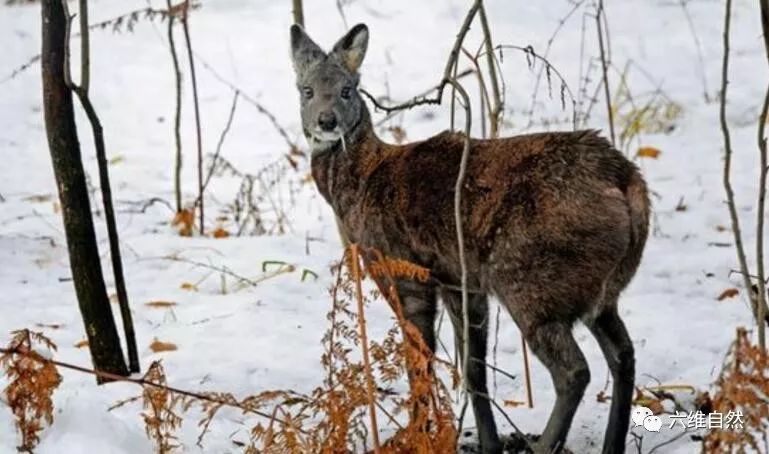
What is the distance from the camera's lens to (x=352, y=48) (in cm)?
669

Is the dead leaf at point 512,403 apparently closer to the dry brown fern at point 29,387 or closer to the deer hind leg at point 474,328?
the deer hind leg at point 474,328

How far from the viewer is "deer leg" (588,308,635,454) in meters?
5.54

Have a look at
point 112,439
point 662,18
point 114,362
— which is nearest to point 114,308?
point 114,362

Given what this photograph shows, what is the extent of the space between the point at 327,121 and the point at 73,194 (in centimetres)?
121

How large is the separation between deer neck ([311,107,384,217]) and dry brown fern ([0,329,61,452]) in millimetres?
1954

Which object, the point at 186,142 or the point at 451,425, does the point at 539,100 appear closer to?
the point at 186,142

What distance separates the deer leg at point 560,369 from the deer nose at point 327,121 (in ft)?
5.06

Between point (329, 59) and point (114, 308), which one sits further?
point (114, 308)

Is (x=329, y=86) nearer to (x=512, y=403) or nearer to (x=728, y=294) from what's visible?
(x=512, y=403)

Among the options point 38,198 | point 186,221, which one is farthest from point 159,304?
point 38,198

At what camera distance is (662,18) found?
42.1ft

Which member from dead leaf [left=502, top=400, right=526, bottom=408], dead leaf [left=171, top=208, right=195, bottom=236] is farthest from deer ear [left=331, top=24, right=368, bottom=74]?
dead leaf [left=171, top=208, right=195, bottom=236]

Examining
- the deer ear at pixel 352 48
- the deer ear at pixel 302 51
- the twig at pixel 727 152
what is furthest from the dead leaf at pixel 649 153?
the twig at pixel 727 152

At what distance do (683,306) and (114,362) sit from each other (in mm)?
3194
